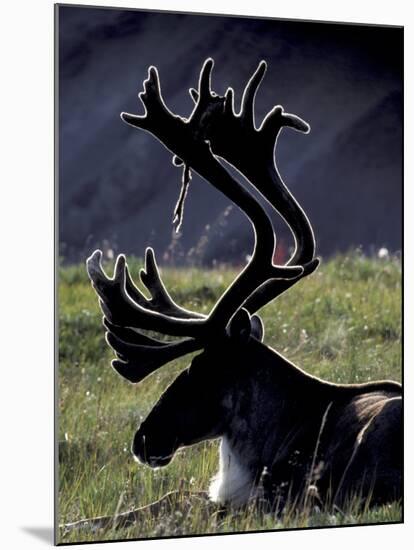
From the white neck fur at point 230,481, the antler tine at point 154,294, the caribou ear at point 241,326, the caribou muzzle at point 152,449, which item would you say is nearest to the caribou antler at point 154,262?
the antler tine at point 154,294

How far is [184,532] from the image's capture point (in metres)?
7.16

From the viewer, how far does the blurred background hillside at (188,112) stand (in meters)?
7.11

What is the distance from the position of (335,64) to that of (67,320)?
1941 mm

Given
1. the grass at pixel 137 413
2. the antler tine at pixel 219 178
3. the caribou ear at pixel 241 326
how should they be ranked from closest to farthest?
the caribou ear at pixel 241 326 < the antler tine at pixel 219 178 < the grass at pixel 137 413

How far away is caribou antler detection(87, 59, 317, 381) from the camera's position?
7004mm

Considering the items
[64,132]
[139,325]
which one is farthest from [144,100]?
[139,325]

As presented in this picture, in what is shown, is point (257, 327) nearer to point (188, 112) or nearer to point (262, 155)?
point (262, 155)

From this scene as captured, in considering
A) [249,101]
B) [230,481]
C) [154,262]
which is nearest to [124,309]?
[154,262]

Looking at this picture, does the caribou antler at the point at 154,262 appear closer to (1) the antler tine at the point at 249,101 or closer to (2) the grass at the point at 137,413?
(1) the antler tine at the point at 249,101

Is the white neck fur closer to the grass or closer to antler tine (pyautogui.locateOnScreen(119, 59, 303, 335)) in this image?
the grass

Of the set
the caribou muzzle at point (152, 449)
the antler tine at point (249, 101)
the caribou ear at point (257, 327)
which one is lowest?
the caribou muzzle at point (152, 449)

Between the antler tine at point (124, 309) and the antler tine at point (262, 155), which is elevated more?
the antler tine at point (262, 155)

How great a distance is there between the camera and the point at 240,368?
23.0ft

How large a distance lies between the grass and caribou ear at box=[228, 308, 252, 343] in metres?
0.40
